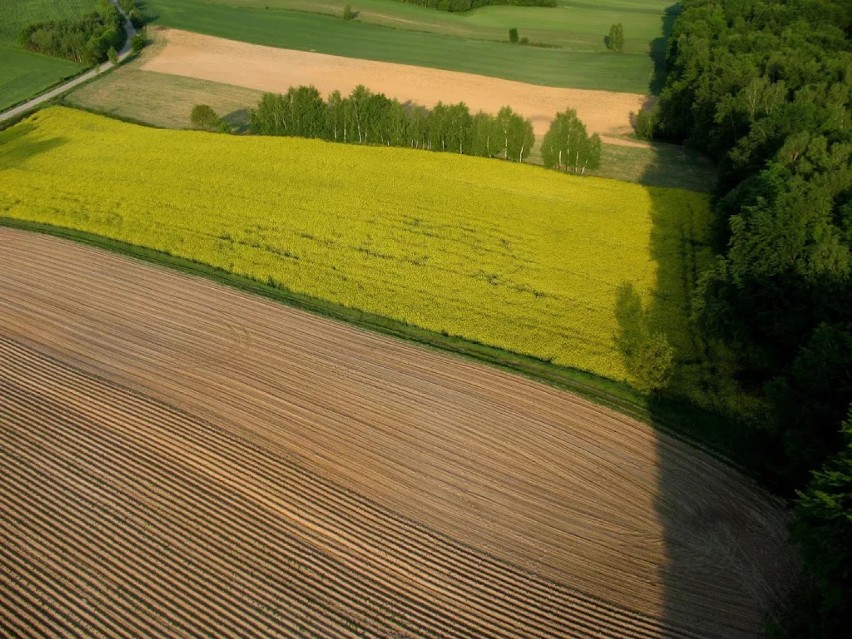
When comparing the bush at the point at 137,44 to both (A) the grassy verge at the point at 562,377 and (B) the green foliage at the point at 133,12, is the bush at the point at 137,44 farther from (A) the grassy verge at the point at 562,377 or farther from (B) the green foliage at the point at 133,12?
(A) the grassy verge at the point at 562,377

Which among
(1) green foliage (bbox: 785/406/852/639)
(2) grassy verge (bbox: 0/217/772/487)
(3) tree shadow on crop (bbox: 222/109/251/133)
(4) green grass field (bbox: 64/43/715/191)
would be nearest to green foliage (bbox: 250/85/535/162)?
(3) tree shadow on crop (bbox: 222/109/251/133)

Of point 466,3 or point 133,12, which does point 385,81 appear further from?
point 133,12

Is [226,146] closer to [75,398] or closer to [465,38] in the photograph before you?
[75,398]

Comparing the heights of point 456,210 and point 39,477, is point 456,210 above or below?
above

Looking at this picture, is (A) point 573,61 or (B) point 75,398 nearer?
(B) point 75,398

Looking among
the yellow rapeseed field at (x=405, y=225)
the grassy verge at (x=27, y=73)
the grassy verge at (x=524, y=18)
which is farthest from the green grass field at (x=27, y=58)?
the yellow rapeseed field at (x=405, y=225)

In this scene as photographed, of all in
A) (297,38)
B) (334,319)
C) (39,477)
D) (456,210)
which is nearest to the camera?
(39,477)

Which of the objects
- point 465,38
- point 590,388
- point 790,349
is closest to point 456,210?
point 590,388
